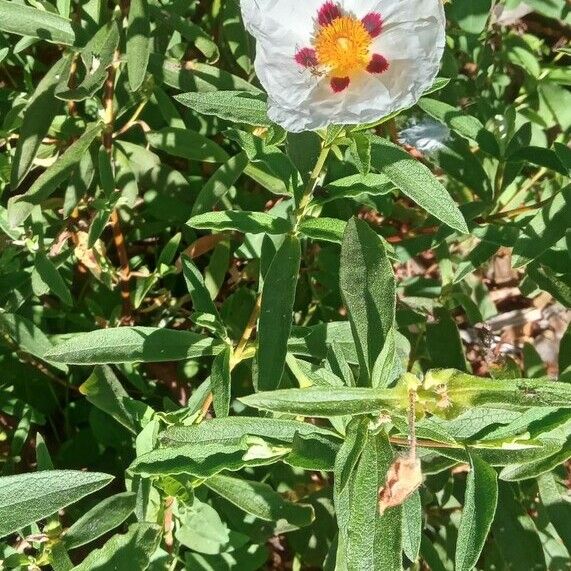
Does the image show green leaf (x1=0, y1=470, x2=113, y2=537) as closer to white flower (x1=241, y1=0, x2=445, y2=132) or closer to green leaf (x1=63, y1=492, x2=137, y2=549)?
green leaf (x1=63, y1=492, x2=137, y2=549)

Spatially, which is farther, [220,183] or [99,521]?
[220,183]

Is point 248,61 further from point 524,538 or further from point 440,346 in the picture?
point 524,538

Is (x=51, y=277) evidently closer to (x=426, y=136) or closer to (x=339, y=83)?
(x=339, y=83)

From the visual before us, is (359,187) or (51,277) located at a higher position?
(359,187)

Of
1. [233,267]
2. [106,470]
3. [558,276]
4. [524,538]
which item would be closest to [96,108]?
[233,267]

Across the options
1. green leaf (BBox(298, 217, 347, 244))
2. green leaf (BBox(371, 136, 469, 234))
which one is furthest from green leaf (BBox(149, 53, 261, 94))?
green leaf (BBox(371, 136, 469, 234))

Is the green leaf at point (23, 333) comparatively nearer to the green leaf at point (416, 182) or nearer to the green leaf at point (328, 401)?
the green leaf at point (328, 401)

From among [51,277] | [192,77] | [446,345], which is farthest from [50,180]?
[446,345]
